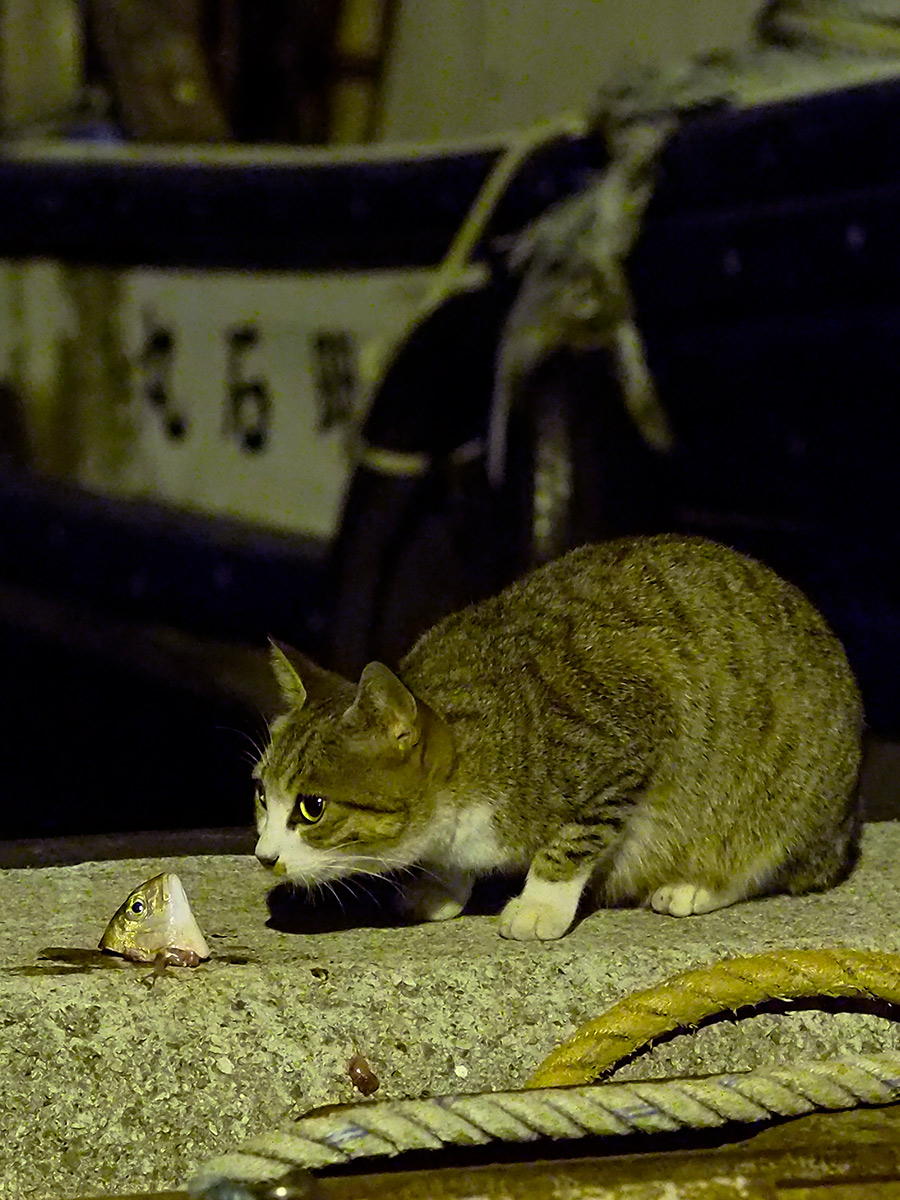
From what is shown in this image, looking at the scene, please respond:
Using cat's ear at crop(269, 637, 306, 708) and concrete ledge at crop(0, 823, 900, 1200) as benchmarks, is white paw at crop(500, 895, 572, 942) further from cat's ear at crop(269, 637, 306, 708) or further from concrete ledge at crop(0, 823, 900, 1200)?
cat's ear at crop(269, 637, 306, 708)

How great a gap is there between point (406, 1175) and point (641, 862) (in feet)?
2.06

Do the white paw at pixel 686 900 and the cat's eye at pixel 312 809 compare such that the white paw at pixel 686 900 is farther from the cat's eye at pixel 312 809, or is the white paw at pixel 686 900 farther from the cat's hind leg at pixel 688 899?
the cat's eye at pixel 312 809

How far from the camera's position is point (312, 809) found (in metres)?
1.54

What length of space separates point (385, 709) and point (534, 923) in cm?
33

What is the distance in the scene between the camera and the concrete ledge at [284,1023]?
1.29 metres

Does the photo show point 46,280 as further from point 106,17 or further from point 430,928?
point 430,928

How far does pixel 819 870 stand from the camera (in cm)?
177

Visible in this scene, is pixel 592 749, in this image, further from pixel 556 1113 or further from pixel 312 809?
pixel 556 1113

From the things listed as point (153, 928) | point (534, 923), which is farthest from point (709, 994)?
point (153, 928)

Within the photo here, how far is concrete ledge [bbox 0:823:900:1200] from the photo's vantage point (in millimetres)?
1286

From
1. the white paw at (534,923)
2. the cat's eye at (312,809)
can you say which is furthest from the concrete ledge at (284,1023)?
the cat's eye at (312,809)

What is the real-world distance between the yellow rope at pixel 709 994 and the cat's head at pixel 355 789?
335mm

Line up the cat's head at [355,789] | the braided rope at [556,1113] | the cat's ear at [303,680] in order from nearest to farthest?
1. the braided rope at [556,1113]
2. the cat's head at [355,789]
3. the cat's ear at [303,680]

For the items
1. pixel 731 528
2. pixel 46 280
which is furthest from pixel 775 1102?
pixel 46 280
